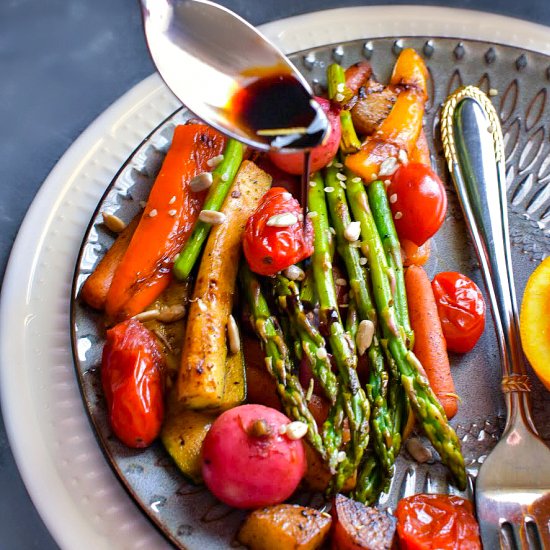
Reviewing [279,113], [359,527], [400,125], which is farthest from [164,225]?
[359,527]

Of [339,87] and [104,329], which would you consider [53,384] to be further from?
[339,87]

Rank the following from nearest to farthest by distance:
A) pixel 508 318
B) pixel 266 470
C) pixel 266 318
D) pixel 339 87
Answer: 1. pixel 266 470
2. pixel 266 318
3. pixel 508 318
4. pixel 339 87

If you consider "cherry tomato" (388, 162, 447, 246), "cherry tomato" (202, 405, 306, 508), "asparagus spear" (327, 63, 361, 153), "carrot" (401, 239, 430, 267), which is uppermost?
"asparagus spear" (327, 63, 361, 153)

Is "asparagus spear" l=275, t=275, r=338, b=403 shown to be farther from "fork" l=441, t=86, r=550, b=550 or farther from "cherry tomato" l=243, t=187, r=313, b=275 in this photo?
"fork" l=441, t=86, r=550, b=550

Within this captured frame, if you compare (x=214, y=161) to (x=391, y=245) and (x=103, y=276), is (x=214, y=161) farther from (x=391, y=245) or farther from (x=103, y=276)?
(x=391, y=245)

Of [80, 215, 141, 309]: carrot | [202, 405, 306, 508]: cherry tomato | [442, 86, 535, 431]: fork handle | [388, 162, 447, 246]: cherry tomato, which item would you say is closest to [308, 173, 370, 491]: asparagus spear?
[202, 405, 306, 508]: cherry tomato

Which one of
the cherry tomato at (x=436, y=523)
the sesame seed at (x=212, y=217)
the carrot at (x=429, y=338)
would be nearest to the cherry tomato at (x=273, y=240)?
the sesame seed at (x=212, y=217)

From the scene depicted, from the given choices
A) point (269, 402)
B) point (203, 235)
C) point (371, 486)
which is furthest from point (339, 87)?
point (371, 486)
